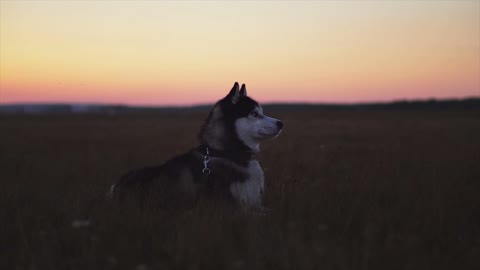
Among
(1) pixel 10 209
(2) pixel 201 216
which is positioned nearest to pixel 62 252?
(2) pixel 201 216

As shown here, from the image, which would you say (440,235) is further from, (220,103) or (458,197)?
(220,103)

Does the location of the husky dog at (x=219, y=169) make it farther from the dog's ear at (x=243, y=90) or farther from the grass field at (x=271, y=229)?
the grass field at (x=271, y=229)

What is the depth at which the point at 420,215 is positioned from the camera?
15.9 feet

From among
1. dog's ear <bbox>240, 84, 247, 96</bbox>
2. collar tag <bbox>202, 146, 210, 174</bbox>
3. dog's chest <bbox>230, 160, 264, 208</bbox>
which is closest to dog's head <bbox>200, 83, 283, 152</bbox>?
dog's ear <bbox>240, 84, 247, 96</bbox>

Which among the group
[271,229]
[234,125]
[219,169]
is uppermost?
[234,125]

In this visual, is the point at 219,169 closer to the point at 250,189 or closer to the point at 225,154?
the point at 225,154

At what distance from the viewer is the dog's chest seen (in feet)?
16.3

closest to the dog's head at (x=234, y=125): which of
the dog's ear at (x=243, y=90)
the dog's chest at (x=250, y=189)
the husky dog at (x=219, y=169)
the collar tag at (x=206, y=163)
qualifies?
the husky dog at (x=219, y=169)

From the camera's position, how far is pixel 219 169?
505 centimetres

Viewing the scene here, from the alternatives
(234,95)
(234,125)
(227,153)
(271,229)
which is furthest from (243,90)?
(271,229)

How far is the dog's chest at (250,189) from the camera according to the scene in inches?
195

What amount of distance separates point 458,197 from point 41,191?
6562 millimetres

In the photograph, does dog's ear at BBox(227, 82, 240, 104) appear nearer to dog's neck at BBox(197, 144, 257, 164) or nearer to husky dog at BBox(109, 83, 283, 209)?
husky dog at BBox(109, 83, 283, 209)

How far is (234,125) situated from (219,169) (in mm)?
670
